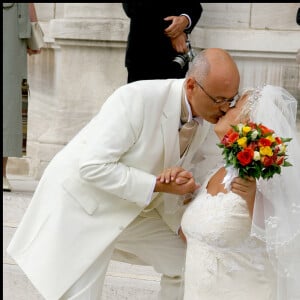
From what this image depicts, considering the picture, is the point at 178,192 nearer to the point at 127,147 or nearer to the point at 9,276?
the point at 127,147

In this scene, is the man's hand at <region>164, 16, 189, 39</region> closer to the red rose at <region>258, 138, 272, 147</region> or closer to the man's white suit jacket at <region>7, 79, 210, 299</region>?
the man's white suit jacket at <region>7, 79, 210, 299</region>

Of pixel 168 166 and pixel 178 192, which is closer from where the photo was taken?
pixel 178 192

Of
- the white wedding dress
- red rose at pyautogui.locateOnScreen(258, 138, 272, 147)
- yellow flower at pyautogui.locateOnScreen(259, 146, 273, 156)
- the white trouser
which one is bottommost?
the white trouser

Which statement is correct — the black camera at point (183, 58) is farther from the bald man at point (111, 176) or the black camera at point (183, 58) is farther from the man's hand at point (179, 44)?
the bald man at point (111, 176)

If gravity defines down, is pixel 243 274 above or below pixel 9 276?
above

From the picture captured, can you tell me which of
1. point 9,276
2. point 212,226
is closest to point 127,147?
point 212,226

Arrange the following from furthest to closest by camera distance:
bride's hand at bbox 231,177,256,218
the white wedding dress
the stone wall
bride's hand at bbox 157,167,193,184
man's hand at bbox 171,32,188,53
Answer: the stone wall, man's hand at bbox 171,32,188,53, bride's hand at bbox 157,167,193,184, the white wedding dress, bride's hand at bbox 231,177,256,218

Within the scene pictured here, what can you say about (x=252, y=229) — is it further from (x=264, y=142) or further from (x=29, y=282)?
(x=29, y=282)

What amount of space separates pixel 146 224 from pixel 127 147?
22.8 inches

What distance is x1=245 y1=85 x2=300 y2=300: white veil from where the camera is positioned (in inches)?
150

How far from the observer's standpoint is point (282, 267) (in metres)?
3.84

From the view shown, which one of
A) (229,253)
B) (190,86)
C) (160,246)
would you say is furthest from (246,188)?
(160,246)

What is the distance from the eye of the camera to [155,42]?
561 centimetres

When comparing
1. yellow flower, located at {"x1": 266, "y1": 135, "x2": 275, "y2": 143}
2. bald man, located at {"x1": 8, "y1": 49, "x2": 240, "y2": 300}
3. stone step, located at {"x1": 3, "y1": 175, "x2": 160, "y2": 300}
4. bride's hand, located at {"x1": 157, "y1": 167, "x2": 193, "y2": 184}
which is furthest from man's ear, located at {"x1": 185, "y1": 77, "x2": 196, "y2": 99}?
stone step, located at {"x1": 3, "y1": 175, "x2": 160, "y2": 300}
